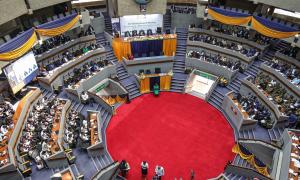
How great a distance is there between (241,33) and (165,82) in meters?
9.57

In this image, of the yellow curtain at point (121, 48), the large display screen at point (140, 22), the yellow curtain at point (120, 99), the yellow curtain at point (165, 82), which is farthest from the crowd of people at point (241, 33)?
the yellow curtain at point (120, 99)

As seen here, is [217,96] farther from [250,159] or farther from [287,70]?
[250,159]

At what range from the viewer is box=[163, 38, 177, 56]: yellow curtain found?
27152 mm

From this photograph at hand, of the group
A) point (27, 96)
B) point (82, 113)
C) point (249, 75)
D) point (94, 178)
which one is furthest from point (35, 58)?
point (249, 75)

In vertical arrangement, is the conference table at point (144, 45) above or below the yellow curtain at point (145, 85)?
above

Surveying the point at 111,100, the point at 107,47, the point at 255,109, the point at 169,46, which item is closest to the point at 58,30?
the point at 107,47

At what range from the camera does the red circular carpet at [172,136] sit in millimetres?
19547

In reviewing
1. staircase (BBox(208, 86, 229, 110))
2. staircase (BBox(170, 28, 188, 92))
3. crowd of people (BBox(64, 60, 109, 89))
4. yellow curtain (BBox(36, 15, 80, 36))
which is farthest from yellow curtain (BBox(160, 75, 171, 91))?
yellow curtain (BBox(36, 15, 80, 36))

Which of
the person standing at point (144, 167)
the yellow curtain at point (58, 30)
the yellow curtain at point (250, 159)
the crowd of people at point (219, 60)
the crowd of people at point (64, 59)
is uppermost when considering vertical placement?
the yellow curtain at point (58, 30)

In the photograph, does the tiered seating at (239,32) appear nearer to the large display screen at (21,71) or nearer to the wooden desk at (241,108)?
the wooden desk at (241,108)

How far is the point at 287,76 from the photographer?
22469mm

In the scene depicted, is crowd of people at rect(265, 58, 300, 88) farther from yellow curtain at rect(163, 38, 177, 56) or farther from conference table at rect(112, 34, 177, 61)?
conference table at rect(112, 34, 177, 61)

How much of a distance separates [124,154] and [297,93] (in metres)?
15.0

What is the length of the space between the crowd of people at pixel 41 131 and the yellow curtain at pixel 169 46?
472 inches
